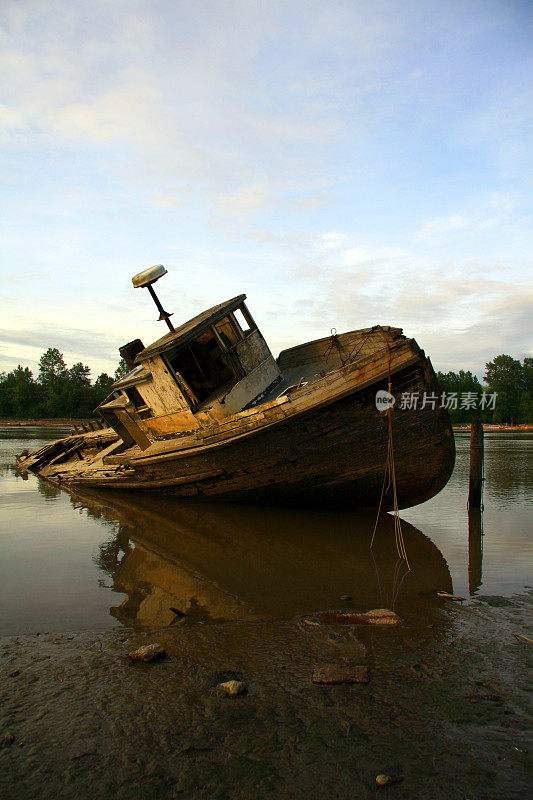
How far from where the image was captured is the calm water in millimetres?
4605

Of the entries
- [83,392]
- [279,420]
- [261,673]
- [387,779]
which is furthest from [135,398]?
[83,392]

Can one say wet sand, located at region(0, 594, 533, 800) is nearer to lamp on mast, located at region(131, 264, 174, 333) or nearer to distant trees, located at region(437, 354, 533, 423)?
lamp on mast, located at region(131, 264, 174, 333)

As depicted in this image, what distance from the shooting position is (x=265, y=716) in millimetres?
2711

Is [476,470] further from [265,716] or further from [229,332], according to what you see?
[265,716]

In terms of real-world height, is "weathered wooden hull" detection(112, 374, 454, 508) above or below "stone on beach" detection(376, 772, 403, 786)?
above

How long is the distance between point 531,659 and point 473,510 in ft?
21.0

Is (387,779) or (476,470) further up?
(476,470)

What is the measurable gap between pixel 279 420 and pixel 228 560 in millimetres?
2347

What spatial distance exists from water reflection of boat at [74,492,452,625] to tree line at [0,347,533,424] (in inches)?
2567

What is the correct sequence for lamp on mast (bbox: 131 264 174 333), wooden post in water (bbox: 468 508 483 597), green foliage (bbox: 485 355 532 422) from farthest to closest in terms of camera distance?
green foliage (bbox: 485 355 532 422), lamp on mast (bbox: 131 264 174 333), wooden post in water (bbox: 468 508 483 597)

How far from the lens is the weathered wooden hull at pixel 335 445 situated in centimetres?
743

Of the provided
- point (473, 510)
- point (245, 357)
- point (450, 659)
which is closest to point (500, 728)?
point (450, 659)

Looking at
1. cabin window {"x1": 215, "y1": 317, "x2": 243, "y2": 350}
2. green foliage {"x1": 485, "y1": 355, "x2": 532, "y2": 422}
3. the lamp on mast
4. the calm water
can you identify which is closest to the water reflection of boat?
the calm water

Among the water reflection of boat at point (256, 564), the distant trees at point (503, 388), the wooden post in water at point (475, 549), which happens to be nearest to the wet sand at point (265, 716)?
the water reflection of boat at point (256, 564)
